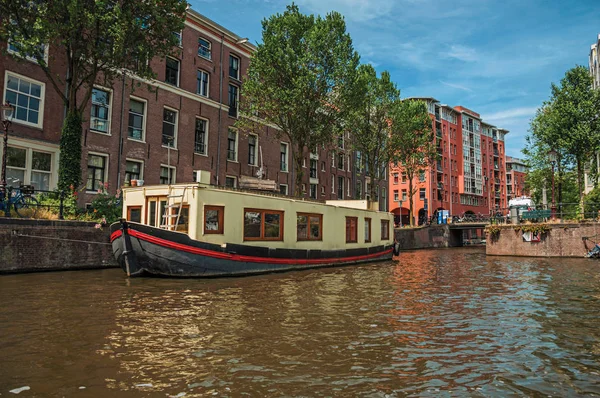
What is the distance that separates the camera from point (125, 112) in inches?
1015

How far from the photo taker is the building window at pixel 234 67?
111 ft

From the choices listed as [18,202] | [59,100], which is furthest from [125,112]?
[18,202]

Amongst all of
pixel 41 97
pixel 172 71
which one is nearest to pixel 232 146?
pixel 172 71

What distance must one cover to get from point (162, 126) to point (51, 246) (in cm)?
1398

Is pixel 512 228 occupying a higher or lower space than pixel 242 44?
lower

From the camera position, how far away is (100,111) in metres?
24.7

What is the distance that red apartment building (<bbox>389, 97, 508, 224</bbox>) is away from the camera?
2744 inches

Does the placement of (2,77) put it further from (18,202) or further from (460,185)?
(460,185)

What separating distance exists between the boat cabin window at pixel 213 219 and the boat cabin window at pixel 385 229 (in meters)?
13.4

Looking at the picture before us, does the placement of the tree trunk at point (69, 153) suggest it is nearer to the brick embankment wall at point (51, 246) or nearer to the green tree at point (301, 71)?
the brick embankment wall at point (51, 246)

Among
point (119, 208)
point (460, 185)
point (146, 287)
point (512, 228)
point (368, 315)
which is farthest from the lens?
point (460, 185)

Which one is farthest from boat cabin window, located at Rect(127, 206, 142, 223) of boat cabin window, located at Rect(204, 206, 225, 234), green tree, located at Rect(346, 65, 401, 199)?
green tree, located at Rect(346, 65, 401, 199)

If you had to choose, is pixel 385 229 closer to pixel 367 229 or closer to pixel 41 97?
pixel 367 229

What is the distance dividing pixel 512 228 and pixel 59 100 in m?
29.8
